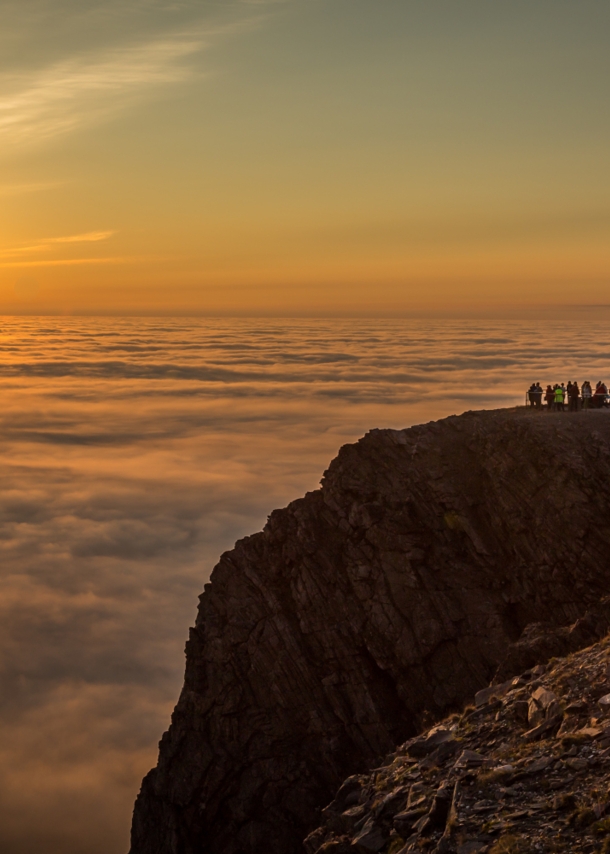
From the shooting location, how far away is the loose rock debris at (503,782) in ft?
46.1

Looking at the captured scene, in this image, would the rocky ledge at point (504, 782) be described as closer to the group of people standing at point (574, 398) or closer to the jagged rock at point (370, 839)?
the jagged rock at point (370, 839)

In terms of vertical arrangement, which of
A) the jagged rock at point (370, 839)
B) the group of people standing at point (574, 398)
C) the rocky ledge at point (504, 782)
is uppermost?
the group of people standing at point (574, 398)

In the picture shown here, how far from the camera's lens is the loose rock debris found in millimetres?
14047

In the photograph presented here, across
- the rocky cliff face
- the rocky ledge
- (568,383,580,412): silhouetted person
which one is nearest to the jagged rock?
the rocky ledge

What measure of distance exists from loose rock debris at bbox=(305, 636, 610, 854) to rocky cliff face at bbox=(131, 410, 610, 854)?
31.0ft

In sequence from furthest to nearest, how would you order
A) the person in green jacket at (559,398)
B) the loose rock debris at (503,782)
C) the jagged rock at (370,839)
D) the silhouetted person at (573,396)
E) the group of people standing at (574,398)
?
the person in green jacket at (559,398) → the group of people standing at (574,398) → the silhouetted person at (573,396) → the jagged rock at (370,839) → the loose rock debris at (503,782)

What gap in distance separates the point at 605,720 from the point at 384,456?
20.4m

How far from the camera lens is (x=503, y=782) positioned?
51.5 ft

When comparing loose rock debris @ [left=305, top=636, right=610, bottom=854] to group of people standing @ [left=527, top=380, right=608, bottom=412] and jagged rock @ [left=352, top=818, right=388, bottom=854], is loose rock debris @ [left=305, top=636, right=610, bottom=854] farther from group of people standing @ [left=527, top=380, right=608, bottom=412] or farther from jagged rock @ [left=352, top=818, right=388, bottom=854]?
group of people standing @ [left=527, top=380, right=608, bottom=412]

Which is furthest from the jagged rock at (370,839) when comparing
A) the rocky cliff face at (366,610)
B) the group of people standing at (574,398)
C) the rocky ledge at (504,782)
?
the group of people standing at (574,398)

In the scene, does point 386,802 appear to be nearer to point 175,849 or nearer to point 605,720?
point 605,720

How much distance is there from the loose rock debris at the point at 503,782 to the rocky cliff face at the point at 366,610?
9447 millimetres

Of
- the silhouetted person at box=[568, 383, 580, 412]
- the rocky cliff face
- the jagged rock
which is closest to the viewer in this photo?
the jagged rock

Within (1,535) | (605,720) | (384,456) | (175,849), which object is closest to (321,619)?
(384,456)
